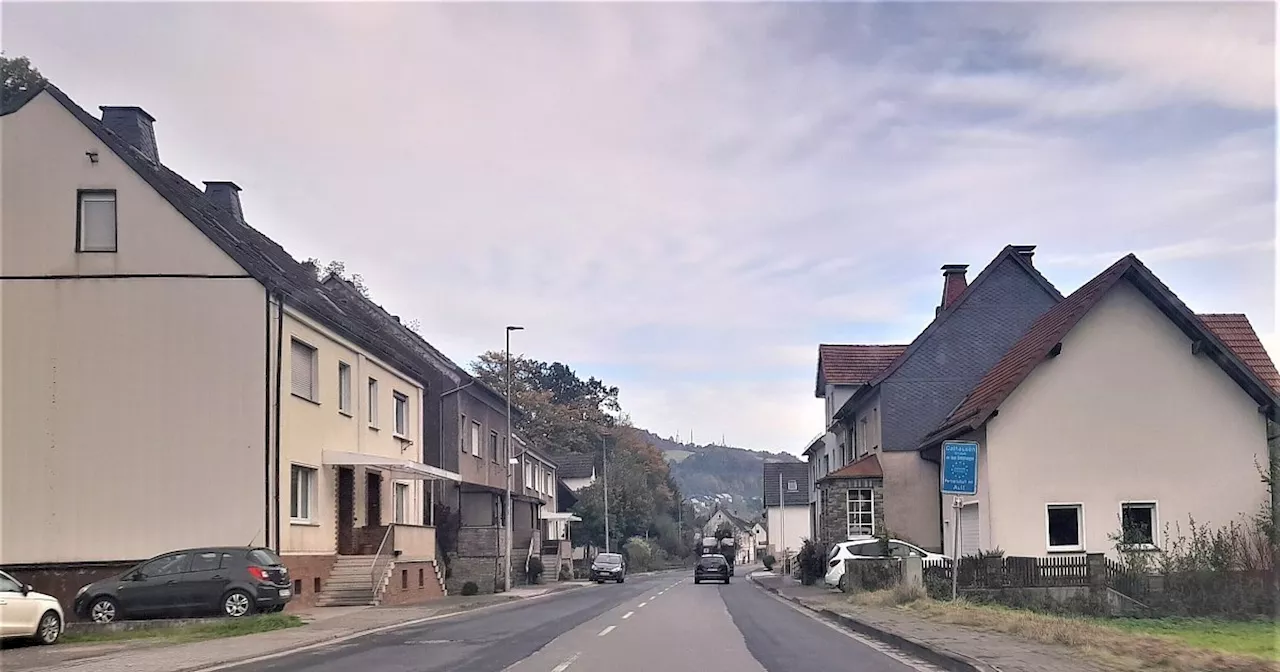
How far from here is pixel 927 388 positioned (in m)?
38.7

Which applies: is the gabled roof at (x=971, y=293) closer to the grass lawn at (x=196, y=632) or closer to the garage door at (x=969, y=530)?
the garage door at (x=969, y=530)

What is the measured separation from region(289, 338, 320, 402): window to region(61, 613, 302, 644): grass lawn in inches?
287

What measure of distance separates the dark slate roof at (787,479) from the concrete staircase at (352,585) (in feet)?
220

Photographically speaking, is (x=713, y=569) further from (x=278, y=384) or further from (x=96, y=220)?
(x=96, y=220)

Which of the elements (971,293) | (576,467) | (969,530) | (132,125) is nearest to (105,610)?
(132,125)

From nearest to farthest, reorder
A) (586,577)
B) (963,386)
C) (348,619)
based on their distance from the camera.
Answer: (348,619) → (963,386) → (586,577)

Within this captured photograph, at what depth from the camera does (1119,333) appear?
2895 centimetres

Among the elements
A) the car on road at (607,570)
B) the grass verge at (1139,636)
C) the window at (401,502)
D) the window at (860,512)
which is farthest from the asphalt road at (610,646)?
the car on road at (607,570)

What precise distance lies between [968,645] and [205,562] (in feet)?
47.0

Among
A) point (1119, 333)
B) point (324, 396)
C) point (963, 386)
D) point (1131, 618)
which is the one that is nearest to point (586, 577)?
point (963, 386)

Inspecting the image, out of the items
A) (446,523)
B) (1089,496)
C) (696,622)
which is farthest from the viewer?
(446,523)

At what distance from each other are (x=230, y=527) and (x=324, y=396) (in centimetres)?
516

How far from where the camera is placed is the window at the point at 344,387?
1240 inches

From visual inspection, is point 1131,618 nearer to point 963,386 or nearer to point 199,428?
point 963,386
